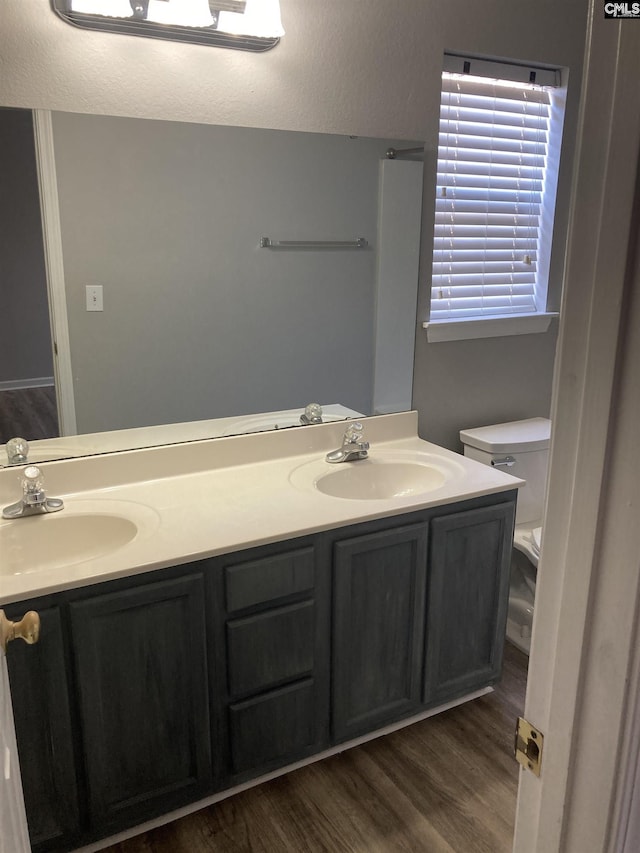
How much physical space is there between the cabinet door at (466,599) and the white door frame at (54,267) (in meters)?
1.11

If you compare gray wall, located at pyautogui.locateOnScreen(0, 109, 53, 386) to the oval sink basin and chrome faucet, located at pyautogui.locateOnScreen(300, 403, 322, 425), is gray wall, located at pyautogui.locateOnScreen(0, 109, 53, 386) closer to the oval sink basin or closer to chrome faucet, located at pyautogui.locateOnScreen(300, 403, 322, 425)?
chrome faucet, located at pyautogui.locateOnScreen(300, 403, 322, 425)

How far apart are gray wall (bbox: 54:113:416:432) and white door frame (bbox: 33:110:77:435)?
0.8 inches

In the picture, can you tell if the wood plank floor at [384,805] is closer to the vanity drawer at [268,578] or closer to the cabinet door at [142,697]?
the cabinet door at [142,697]

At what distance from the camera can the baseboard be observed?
1882 mm

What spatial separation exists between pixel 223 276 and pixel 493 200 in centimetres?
119

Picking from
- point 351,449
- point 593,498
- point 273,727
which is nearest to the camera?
point 593,498

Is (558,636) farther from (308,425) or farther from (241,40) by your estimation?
(241,40)

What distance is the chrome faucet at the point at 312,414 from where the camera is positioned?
2366mm

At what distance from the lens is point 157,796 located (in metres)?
1.77

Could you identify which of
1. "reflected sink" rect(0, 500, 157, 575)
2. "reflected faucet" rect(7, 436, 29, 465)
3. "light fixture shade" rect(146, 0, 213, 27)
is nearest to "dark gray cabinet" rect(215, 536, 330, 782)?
"reflected sink" rect(0, 500, 157, 575)

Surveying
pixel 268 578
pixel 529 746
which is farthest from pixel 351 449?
pixel 529 746

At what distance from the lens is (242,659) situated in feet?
5.96

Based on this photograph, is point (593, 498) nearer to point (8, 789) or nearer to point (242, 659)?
point (8, 789)

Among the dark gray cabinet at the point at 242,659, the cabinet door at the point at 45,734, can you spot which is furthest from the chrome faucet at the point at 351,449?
the cabinet door at the point at 45,734
